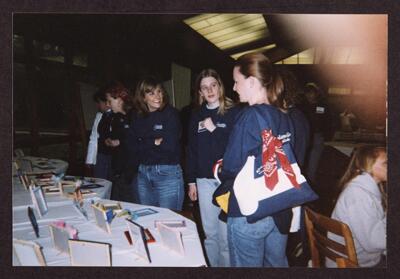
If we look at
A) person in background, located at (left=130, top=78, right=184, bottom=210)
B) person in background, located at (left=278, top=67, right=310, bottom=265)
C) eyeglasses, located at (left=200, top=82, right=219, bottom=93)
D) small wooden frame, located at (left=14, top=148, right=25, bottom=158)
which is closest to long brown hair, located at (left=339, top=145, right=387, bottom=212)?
person in background, located at (left=278, top=67, right=310, bottom=265)

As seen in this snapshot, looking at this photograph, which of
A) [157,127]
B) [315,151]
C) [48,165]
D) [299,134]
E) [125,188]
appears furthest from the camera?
[315,151]

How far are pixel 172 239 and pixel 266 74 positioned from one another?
81 cm

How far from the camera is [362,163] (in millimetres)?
1868

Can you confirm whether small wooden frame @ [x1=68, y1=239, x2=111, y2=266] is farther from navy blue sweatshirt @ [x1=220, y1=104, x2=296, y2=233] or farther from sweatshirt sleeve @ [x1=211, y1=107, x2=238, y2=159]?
sweatshirt sleeve @ [x1=211, y1=107, x2=238, y2=159]

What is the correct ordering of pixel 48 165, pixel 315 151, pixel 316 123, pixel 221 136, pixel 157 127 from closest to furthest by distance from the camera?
pixel 221 136 → pixel 157 127 → pixel 48 165 → pixel 316 123 → pixel 315 151

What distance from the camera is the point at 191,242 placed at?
4.92ft

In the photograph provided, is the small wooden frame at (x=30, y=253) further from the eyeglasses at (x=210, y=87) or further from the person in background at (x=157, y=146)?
the eyeglasses at (x=210, y=87)

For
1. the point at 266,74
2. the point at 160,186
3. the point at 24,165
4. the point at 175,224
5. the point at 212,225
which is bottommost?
the point at 212,225

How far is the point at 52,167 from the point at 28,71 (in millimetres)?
905

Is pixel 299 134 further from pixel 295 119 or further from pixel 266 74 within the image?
pixel 266 74

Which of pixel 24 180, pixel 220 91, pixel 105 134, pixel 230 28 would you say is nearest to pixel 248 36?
pixel 230 28

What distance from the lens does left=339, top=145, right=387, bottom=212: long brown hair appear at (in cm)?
179

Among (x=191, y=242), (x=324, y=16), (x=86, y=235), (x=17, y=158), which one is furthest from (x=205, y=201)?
(x=324, y=16)

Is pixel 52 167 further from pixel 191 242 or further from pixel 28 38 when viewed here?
pixel 191 242
